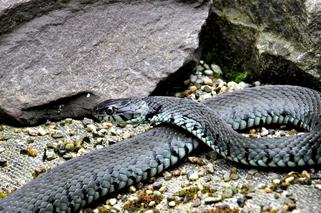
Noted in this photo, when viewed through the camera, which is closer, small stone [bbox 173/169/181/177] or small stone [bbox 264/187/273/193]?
small stone [bbox 264/187/273/193]

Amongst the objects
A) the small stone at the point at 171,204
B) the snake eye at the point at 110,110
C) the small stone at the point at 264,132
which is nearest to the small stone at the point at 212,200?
the small stone at the point at 171,204

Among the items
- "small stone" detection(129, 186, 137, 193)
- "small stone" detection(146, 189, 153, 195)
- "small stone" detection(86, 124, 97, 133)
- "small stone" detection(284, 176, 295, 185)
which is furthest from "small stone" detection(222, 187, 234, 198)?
"small stone" detection(86, 124, 97, 133)

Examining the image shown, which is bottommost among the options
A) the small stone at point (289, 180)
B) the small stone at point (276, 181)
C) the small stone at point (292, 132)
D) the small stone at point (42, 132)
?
the small stone at point (42, 132)

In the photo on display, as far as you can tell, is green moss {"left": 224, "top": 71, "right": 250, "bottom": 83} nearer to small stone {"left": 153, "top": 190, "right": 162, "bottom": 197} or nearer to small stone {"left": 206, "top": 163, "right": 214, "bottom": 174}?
small stone {"left": 206, "top": 163, "right": 214, "bottom": 174}

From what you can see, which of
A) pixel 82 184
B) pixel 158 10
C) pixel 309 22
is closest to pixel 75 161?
pixel 82 184

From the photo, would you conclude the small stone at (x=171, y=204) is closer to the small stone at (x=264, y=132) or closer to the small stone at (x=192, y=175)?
the small stone at (x=192, y=175)

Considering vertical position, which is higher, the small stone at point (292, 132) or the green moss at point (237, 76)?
the green moss at point (237, 76)

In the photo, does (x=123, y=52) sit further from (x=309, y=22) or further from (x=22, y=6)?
(x=309, y=22)
